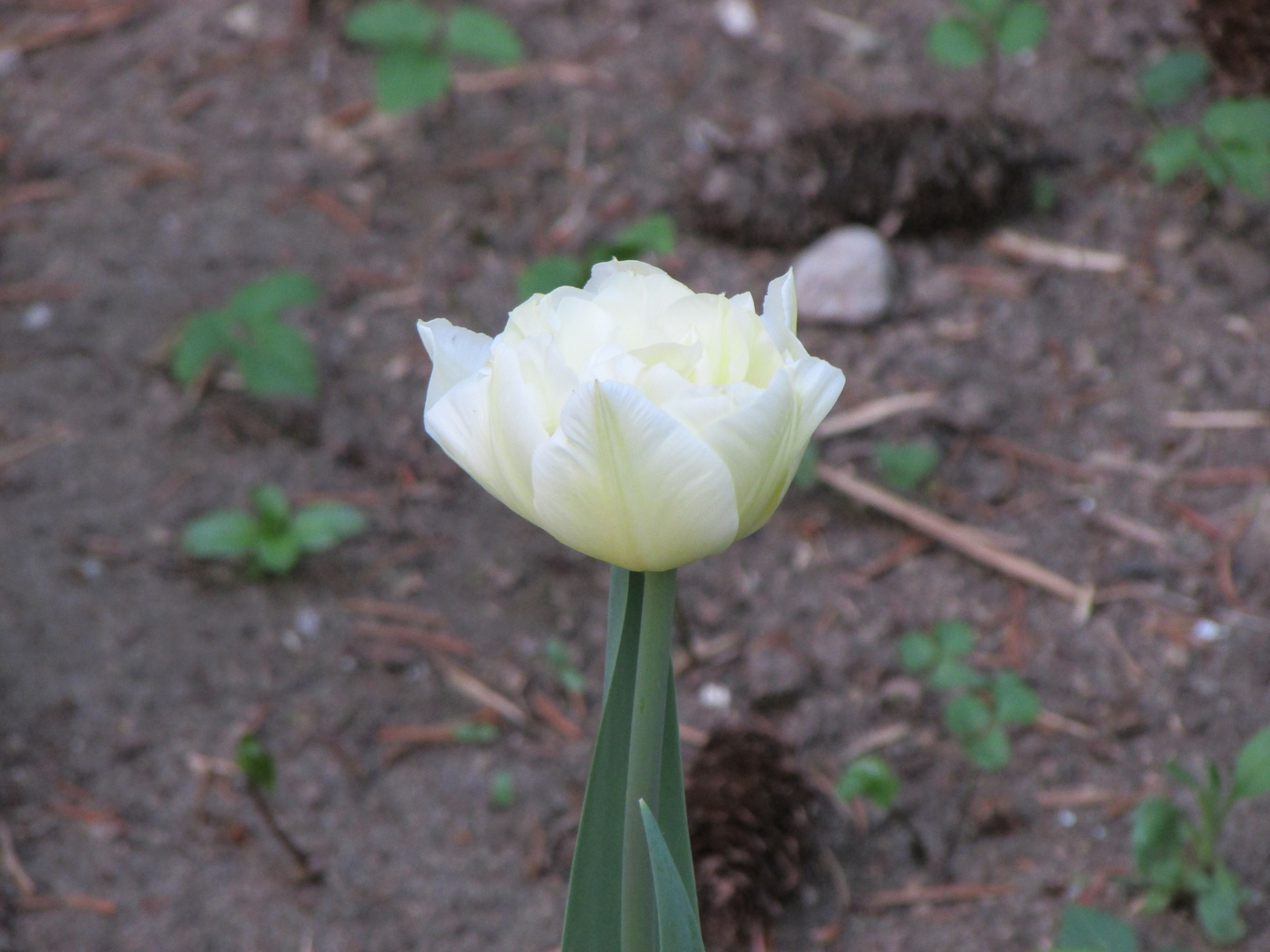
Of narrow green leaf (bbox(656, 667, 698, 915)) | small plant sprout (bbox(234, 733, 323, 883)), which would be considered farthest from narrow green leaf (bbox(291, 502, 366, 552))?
narrow green leaf (bbox(656, 667, 698, 915))

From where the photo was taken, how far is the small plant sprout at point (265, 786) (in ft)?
5.16

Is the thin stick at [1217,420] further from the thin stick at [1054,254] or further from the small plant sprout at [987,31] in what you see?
the small plant sprout at [987,31]

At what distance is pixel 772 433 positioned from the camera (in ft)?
2.62

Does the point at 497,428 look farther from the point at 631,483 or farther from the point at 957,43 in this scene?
the point at 957,43

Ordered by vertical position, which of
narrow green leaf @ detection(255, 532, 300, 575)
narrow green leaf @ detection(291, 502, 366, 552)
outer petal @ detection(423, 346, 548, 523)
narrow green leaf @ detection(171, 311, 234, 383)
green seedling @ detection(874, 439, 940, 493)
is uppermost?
outer petal @ detection(423, 346, 548, 523)

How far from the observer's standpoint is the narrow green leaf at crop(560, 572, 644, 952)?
94 centimetres

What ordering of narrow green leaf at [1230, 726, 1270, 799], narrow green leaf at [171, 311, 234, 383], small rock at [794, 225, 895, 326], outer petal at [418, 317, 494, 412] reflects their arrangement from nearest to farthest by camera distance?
1. outer petal at [418, 317, 494, 412]
2. narrow green leaf at [1230, 726, 1270, 799]
3. narrow green leaf at [171, 311, 234, 383]
4. small rock at [794, 225, 895, 326]

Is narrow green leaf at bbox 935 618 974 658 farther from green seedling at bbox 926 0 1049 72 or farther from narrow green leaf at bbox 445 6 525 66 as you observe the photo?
narrow green leaf at bbox 445 6 525 66

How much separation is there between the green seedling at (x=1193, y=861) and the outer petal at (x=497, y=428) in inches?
40.1

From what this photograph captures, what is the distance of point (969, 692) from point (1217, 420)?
2.65 ft

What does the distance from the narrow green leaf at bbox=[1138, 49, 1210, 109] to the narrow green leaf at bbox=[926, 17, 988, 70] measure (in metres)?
0.37

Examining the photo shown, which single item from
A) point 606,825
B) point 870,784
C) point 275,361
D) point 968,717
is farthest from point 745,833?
point 275,361

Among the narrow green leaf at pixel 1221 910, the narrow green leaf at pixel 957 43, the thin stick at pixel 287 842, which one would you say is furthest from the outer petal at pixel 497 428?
the narrow green leaf at pixel 957 43

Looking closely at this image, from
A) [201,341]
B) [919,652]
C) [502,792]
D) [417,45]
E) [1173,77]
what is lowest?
[502,792]
